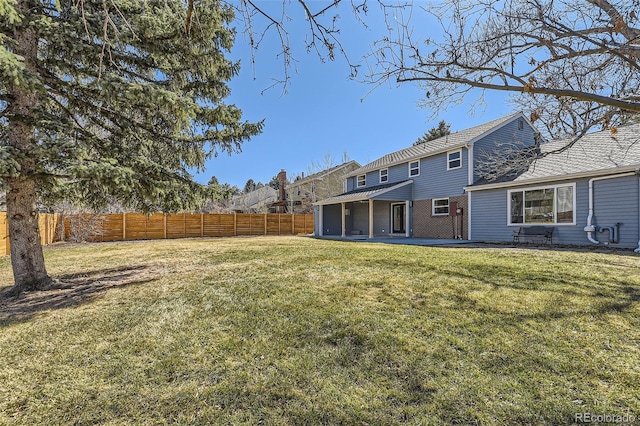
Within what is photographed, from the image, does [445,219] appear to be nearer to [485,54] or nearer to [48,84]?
[485,54]

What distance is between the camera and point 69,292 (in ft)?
17.0

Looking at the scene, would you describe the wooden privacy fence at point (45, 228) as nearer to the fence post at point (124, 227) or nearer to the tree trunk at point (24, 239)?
the fence post at point (124, 227)

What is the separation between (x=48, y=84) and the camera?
5.40 m

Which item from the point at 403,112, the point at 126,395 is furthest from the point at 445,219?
the point at 126,395

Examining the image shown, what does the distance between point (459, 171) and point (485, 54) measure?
11925 mm

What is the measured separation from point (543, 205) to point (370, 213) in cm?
761

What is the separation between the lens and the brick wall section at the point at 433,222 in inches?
586

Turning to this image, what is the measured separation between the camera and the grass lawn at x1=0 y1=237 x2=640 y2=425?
2178 mm

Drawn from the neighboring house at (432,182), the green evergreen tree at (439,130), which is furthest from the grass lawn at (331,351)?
the green evergreen tree at (439,130)

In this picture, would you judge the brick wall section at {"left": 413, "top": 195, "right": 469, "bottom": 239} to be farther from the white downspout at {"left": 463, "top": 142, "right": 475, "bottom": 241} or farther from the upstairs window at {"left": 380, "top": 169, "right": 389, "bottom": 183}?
the upstairs window at {"left": 380, "top": 169, "right": 389, "bottom": 183}

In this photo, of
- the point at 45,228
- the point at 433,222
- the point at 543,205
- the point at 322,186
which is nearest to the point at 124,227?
the point at 45,228

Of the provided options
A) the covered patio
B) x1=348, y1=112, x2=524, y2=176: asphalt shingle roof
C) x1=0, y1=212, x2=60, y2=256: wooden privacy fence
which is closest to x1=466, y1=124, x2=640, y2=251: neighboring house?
x1=348, y1=112, x2=524, y2=176: asphalt shingle roof

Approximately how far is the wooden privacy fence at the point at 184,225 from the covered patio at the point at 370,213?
11.3 feet

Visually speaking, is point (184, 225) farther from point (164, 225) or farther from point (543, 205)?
point (543, 205)
